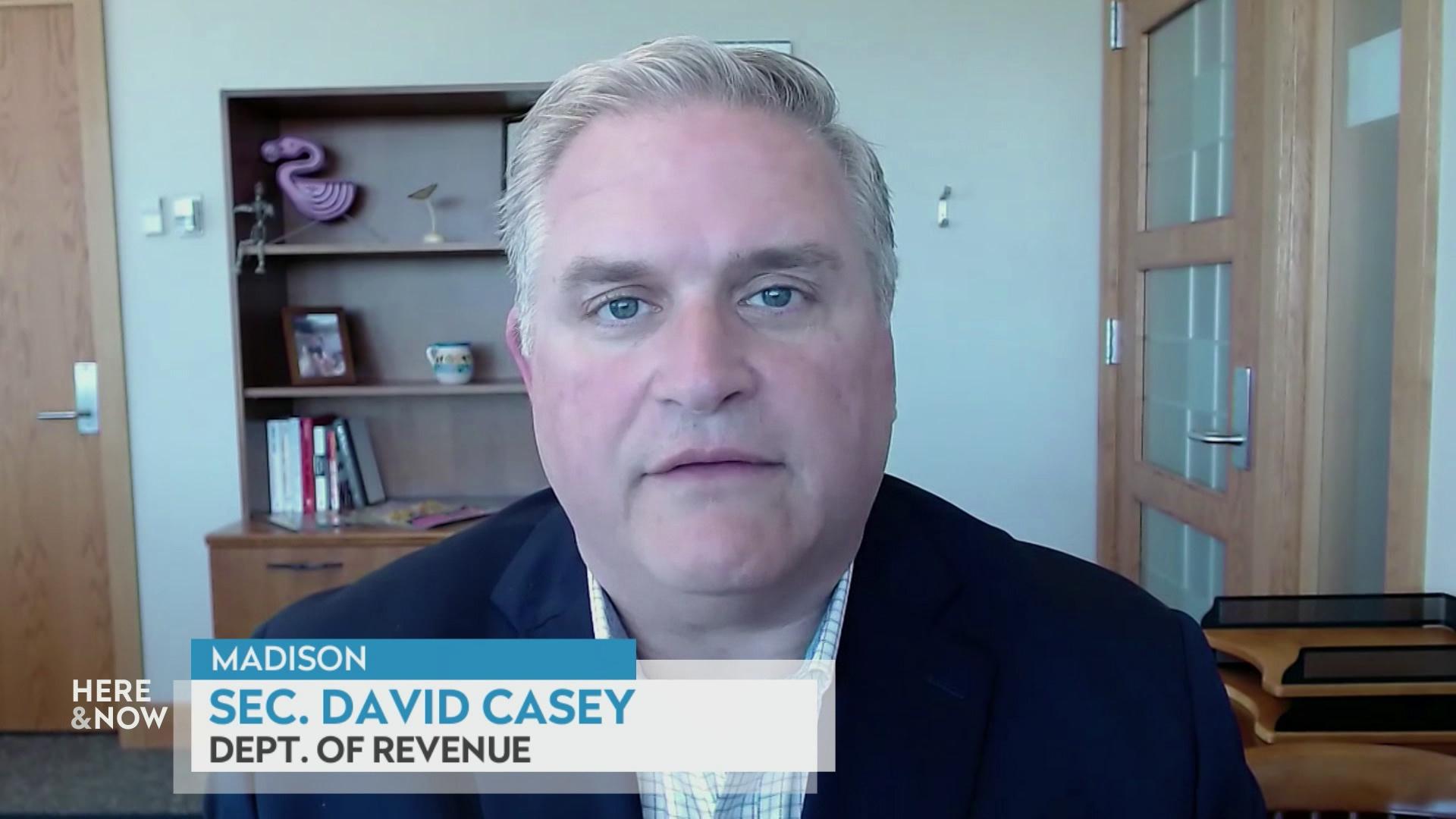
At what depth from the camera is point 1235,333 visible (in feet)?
7.18


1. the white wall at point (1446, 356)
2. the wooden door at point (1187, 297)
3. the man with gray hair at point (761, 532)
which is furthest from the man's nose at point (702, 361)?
the wooden door at point (1187, 297)

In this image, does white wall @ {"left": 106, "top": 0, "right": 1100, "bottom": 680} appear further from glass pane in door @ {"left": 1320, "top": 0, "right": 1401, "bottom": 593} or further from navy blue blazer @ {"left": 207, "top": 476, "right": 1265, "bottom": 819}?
navy blue blazer @ {"left": 207, "top": 476, "right": 1265, "bottom": 819}

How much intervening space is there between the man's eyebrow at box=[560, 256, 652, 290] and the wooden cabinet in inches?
83.7

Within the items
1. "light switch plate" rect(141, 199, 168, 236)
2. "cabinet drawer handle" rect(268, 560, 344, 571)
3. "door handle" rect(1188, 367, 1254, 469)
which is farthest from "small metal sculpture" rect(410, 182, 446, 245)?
"door handle" rect(1188, 367, 1254, 469)

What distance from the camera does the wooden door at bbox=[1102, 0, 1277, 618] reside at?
2139 millimetres

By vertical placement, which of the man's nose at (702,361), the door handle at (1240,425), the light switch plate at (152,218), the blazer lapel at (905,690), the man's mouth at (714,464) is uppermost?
the light switch plate at (152,218)

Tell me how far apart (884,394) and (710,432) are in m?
0.16

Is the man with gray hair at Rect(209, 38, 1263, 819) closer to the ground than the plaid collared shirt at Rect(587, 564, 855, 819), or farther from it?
farther from it

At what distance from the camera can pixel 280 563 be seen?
9.23 ft

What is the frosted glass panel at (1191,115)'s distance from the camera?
2.29 m

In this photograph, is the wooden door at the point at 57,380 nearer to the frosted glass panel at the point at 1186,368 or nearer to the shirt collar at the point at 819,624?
the shirt collar at the point at 819,624

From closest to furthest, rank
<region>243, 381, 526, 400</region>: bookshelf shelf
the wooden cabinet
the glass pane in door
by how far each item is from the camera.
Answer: the glass pane in door < the wooden cabinet < <region>243, 381, 526, 400</region>: bookshelf shelf

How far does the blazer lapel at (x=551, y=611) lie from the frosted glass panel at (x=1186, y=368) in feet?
5.83

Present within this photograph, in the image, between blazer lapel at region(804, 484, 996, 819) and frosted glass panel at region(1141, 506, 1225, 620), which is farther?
frosted glass panel at region(1141, 506, 1225, 620)
